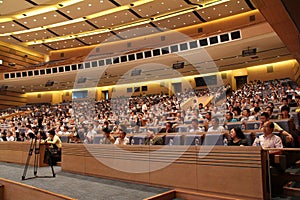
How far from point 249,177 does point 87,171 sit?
2.14 m

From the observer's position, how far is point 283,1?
3062mm

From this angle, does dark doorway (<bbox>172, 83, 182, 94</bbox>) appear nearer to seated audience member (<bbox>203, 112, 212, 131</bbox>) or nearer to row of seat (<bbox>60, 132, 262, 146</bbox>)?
seated audience member (<bbox>203, 112, 212, 131</bbox>)

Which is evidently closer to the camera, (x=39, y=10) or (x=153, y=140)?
(x=153, y=140)

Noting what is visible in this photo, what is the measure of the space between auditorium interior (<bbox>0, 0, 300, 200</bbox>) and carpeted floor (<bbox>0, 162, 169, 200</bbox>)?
0.8 inches

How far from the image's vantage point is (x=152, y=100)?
35.9ft

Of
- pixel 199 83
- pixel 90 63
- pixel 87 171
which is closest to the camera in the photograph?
pixel 87 171

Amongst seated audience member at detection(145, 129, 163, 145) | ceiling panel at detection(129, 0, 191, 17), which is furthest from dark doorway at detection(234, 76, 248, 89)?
seated audience member at detection(145, 129, 163, 145)

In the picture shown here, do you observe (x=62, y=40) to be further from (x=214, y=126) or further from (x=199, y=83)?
(x=214, y=126)

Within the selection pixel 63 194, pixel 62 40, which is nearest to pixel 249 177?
pixel 63 194

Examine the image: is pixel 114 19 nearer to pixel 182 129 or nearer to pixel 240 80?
pixel 240 80

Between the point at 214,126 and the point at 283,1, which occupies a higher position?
the point at 283,1

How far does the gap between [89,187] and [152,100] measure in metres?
8.19

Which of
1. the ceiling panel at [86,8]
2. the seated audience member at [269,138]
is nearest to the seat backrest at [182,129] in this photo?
the seated audience member at [269,138]

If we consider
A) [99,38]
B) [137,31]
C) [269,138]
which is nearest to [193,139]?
[269,138]
